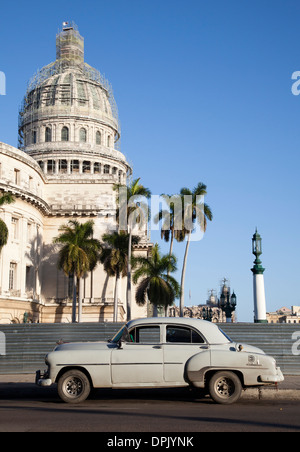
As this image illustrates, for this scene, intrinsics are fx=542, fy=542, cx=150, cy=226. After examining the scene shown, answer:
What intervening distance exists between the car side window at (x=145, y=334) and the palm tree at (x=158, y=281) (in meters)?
33.7

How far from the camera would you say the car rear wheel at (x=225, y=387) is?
1206 centimetres

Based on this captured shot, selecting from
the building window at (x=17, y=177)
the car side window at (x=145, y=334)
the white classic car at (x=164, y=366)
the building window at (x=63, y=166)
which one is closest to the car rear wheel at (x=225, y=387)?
the white classic car at (x=164, y=366)

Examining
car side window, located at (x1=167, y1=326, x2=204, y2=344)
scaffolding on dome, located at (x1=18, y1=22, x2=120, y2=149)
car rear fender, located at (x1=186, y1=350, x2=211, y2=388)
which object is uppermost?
scaffolding on dome, located at (x1=18, y1=22, x2=120, y2=149)

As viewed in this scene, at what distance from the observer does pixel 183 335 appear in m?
12.6

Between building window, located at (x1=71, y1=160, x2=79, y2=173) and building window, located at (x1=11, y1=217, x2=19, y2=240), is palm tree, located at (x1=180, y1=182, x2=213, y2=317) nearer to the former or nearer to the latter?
building window, located at (x1=11, y1=217, x2=19, y2=240)

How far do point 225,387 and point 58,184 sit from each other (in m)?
52.6

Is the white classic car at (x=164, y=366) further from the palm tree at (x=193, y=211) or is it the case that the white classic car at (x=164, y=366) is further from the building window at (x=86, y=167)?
the building window at (x=86, y=167)

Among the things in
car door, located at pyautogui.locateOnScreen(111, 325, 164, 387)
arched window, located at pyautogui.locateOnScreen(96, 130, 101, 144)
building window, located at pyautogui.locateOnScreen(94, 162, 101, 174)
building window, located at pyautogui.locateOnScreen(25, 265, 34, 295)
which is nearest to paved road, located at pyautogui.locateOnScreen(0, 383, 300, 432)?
car door, located at pyautogui.locateOnScreen(111, 325, 164, 387)

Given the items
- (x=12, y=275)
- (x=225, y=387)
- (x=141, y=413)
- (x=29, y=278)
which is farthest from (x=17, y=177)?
(x=141, y=413)

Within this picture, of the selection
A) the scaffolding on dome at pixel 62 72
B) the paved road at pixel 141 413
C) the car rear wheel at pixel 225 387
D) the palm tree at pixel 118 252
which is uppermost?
the scaffolding on dome at pixel 62 72

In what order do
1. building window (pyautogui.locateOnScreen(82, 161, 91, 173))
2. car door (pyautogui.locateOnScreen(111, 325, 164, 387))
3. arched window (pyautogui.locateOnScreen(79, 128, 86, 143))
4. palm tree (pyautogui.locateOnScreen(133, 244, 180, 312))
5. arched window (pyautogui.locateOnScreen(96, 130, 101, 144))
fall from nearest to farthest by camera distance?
car door (pyautogui.locateOnScreen(111, 325, 164, 387)), palm tree (pyautogui.locateOnScreen(133, 244, 180, 312)), building window (pyautogui.locateOnScreen(82, 161, 91, 173)), arched window (pyautogui.locateOnScreen(79, 128, 86, 143)), arched window (pyautogui.locateOnScreen(96, 130, 101, 144))

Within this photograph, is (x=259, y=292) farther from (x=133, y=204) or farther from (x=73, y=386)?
(x=133, y=204)

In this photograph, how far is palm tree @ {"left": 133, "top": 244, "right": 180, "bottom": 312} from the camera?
46406 mm

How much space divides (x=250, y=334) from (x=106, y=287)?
128ft
